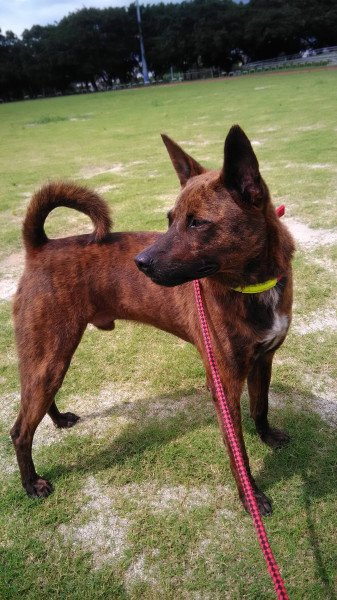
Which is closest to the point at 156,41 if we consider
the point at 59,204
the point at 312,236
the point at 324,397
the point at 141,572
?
the point at 312,236

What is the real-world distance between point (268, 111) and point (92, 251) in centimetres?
1521

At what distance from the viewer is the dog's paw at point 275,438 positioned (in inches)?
107

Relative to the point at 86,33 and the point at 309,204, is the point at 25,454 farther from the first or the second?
the point at 86,33

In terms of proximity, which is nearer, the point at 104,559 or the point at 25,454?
the point at 104,559

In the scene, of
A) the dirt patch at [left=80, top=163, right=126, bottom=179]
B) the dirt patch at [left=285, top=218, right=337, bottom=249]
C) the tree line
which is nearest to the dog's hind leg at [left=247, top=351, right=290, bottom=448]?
the dirt patch at [left=285, top=218, right=337, bottom=249]

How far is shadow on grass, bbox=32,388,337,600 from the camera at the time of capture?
8.21ft

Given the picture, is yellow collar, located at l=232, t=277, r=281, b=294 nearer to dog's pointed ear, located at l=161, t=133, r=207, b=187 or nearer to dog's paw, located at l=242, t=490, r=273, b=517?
dog's pointed ear, located at l=161, t=133, r=207, b=187

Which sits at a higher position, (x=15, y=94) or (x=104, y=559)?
(x=15, y=94)

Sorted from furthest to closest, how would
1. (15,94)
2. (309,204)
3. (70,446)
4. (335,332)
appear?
(15,94) < (309,204) < (335,332) < (70,446)

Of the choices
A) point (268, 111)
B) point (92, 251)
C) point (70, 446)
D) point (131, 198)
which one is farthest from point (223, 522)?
point (268, 111)

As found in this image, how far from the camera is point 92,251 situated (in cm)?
259

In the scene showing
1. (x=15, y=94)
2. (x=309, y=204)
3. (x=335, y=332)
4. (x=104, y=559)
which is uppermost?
(x=15, y=94)

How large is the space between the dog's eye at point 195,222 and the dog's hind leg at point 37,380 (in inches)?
41.1

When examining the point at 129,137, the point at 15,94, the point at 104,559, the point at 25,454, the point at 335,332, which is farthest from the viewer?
the point at 15,94
